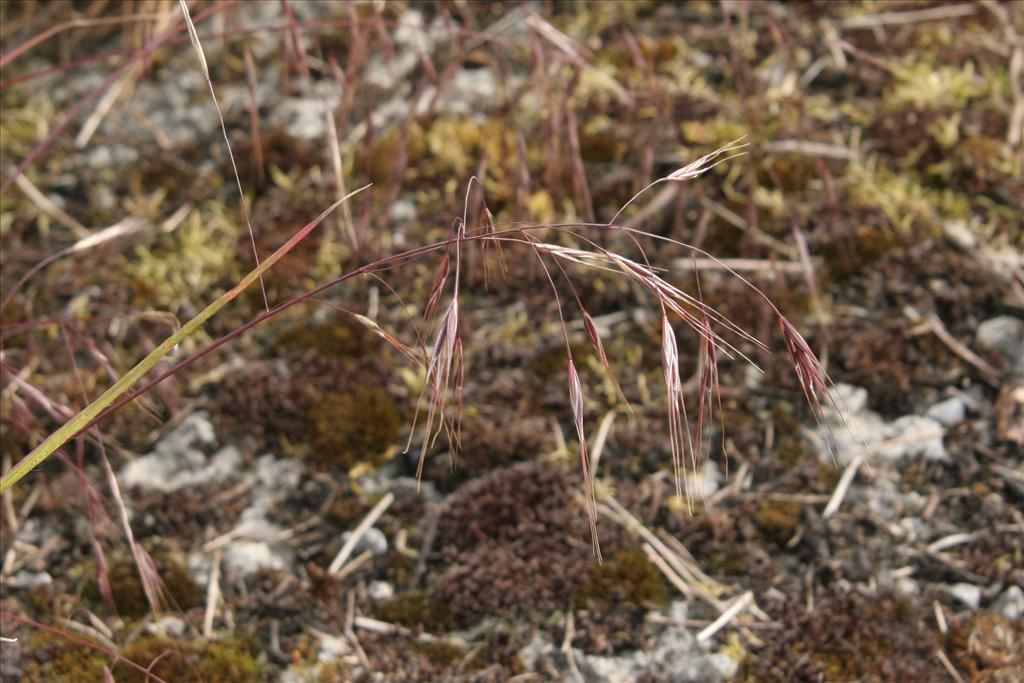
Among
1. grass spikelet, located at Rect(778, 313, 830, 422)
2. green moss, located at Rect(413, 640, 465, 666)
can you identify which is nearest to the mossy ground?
green moss, located at Rect(413, 640, 465, 666)

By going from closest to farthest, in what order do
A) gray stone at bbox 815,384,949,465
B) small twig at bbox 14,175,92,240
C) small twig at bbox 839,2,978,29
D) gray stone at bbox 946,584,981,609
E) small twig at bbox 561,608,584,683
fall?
small twig at bbox 561,608,584,683 < gray stone at bbox 946,584,981,609 < gray stone at bbox 815,384,949,465 < small twig at bbox 14,175,92,240 < small twig at bbox 839,2,978,29

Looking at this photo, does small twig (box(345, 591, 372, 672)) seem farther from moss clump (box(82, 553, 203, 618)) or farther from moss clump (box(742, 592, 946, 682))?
moss clump (box(742, 592, 946, 682))

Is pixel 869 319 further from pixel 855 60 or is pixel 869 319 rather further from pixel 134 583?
pixel 134 583

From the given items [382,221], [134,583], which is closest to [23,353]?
[134,583]

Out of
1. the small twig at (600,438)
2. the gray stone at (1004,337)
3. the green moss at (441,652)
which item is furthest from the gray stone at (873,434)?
the green moss at (441,652)

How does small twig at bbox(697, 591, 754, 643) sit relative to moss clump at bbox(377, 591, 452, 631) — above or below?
below

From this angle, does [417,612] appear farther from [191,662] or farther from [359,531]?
[191,662]

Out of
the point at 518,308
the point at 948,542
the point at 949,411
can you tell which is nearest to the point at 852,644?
the point at 948,542
